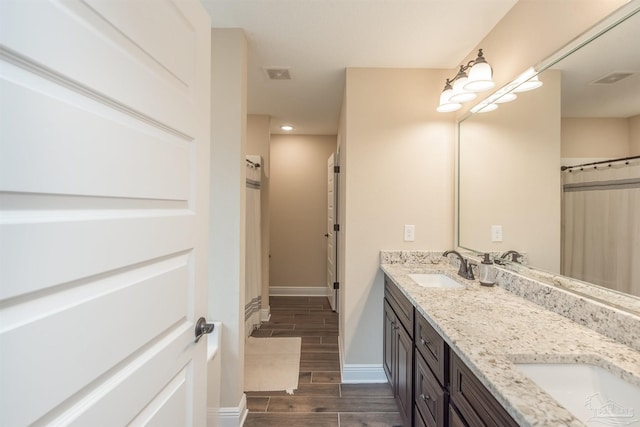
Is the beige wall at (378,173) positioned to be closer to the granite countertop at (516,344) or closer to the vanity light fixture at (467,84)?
the vanity light fixture at (467,84)

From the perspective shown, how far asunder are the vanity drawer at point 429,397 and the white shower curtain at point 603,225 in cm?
78

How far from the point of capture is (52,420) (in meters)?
0.51

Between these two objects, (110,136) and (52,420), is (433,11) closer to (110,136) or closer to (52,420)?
(110,136)

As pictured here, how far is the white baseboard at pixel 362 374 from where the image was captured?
7.79ft

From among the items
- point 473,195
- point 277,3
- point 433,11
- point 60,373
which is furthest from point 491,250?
point 60,373

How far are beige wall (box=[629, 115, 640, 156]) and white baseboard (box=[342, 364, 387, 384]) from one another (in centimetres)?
209

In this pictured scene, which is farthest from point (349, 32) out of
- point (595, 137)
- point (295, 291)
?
point (295, 291)

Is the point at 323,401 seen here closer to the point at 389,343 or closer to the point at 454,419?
the point at 389,343

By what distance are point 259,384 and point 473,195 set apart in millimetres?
2217

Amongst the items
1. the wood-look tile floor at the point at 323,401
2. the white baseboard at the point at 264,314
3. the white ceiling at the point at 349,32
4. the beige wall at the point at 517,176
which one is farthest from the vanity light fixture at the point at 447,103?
the white baseboard at the point at 264,314

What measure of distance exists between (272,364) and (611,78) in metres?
2.88

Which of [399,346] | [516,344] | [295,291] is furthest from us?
[295,291]

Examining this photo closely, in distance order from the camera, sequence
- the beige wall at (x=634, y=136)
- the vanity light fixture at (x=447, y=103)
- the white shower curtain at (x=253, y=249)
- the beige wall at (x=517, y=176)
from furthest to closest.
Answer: the white shower curtain at (x=253, y=249) < the vanity light fixture at (x=447, y=103) < the beige wall at (x=517, y=176) < the beige wall at (x=634, y=136)

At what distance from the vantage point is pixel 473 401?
3.05ft
